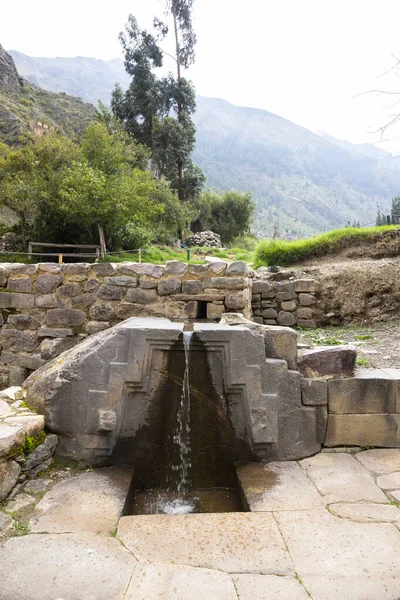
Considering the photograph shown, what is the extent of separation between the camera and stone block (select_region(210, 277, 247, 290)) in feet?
17.8

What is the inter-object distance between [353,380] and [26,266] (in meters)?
4.24

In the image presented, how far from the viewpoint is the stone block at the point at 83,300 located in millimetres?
5387

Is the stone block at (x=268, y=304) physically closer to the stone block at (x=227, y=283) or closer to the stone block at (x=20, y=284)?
the stone block at (x=227, y=283)

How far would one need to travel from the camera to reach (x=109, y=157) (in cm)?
2031

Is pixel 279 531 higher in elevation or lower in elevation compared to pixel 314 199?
lower

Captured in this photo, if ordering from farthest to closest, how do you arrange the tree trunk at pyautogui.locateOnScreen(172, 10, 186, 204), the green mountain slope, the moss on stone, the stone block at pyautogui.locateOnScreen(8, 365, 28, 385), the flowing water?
the green mountain slope, the tree trunk at pyautogui.locateOnScreen(172, 10, 186, 204), the stone block at pyautogui.locateOnScreen(8, 365, 28, 385), the flowing water, the moss on stone

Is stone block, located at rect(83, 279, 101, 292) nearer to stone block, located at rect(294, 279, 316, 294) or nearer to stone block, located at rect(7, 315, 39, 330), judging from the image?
stone block, located at rect(7, 315, 39, 330)

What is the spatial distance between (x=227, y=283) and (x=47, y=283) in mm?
2360

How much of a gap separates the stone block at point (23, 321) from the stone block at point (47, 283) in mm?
419

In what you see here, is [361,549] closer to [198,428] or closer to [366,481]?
[366,481]

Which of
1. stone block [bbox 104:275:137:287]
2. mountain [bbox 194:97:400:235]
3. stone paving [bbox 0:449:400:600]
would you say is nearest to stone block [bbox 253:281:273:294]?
stone block [bbox 104:275:137:287]

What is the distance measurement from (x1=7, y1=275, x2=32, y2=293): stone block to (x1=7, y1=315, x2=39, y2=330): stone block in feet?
1.17

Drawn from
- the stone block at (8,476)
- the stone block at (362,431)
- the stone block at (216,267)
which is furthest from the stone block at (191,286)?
the stone block at (8,476)

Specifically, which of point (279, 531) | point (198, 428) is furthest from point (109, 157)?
point (279, 531)
